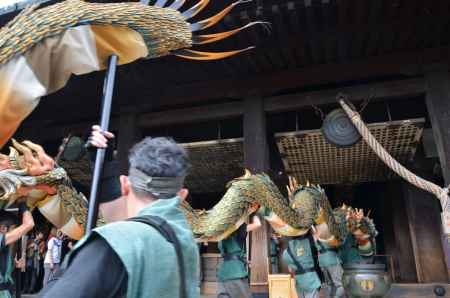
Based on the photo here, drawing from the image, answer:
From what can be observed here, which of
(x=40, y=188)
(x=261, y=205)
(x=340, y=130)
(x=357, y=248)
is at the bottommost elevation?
(x=357, y=248)

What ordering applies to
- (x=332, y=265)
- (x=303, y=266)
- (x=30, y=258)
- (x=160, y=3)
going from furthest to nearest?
(x=30, y=258) → (x=332, y=265) → (x=303, y=266) → (x=160, y=3)

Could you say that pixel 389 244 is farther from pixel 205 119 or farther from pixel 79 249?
pixel 79 249

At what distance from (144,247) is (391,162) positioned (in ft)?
16.6

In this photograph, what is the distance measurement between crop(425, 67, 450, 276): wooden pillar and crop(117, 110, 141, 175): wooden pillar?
4976 millimetres

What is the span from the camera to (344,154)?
762 cm

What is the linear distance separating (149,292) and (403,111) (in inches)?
306

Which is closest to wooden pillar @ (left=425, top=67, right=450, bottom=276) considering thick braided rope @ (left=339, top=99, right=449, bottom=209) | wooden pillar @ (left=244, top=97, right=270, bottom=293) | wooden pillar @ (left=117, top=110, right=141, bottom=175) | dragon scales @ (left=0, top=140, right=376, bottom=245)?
thick braided rope @ (left=339, top=99, right=449, bottom=209)

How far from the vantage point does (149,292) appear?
97 cm

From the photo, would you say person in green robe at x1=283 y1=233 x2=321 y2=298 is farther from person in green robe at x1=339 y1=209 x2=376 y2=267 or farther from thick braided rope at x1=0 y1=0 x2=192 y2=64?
thick braided rope at x1=0 y1=0 x2=192 y2=64

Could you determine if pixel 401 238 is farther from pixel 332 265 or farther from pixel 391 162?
pixel 391 162

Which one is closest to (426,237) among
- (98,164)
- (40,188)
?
(40,188)

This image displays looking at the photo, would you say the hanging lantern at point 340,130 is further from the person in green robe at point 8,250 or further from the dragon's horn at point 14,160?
the dragon's horn at point 14,160

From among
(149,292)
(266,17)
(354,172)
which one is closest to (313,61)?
(266,17)

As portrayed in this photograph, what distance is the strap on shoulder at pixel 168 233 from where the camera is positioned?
1.08 m
